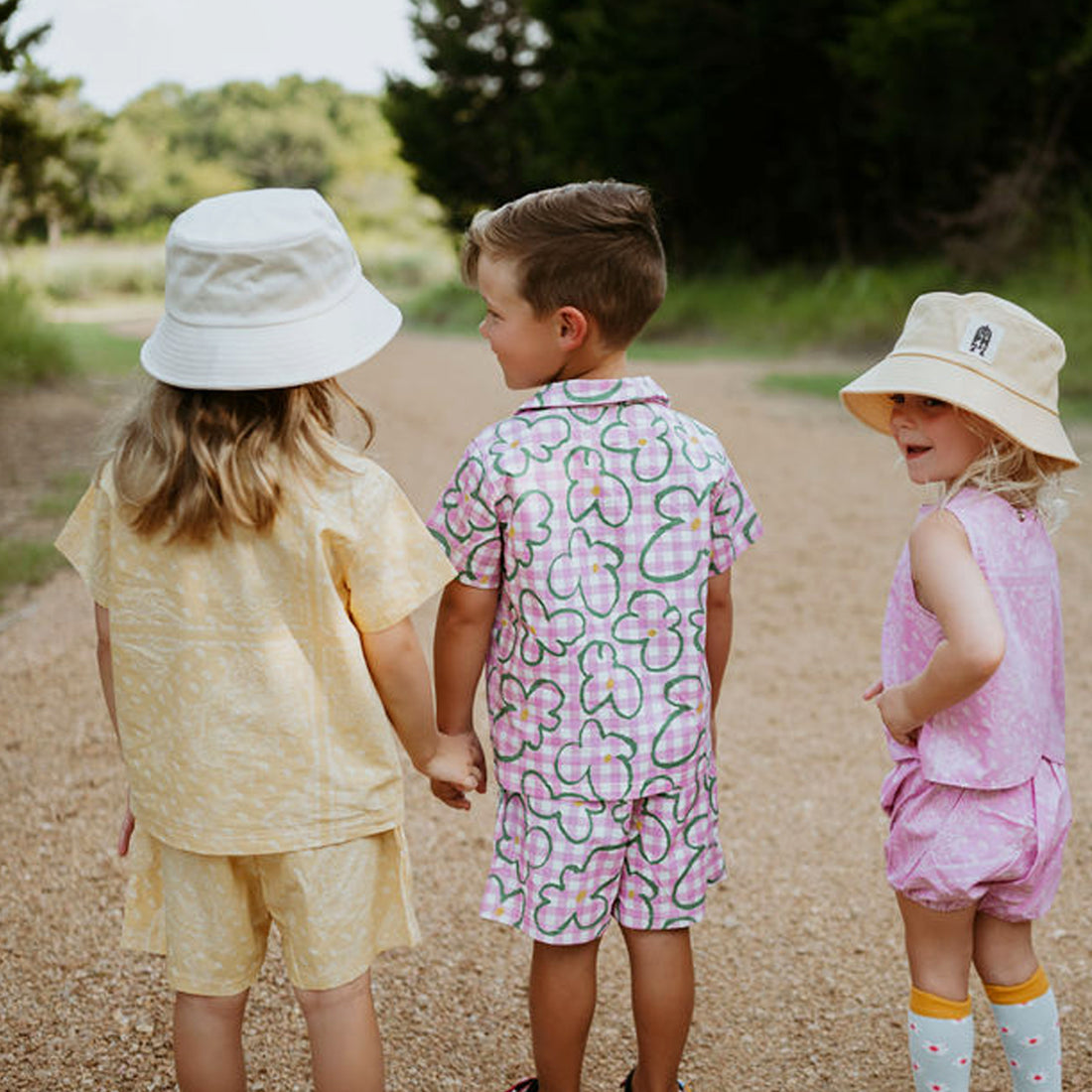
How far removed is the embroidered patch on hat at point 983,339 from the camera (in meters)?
1.84

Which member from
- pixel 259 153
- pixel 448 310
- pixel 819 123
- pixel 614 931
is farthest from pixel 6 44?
pixel 259 153

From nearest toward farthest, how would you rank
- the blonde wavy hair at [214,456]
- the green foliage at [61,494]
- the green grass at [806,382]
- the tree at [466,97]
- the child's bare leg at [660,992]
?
the blonde wavy hair at [214,456] < the child's bare leg at [660,992] < the green foliage at [61,494] < the green grass at [806,382] < the tree at [466,97]

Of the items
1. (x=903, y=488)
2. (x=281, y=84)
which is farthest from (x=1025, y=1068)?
(x=281, y=84)

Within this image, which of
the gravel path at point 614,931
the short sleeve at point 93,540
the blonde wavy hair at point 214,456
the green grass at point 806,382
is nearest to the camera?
the blonde wavy hair at point 214,456

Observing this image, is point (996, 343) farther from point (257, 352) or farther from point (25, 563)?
point (25, 563)

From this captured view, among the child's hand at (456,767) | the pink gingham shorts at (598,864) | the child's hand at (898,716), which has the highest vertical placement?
the child's hand at (898,716)

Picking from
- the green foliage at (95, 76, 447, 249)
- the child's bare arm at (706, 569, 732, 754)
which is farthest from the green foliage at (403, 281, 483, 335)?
the green foliage at (95, 76, 447, 249)

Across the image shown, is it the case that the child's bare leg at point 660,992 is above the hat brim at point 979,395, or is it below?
below

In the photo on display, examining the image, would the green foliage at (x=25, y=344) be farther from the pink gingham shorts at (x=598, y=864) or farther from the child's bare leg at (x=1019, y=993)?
the child's bare leg at (x=1019, y=993)

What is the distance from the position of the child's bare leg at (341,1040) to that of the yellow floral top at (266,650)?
0.23m

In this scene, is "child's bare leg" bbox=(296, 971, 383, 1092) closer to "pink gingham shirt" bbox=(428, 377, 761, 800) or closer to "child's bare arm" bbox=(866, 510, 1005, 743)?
"pink gingham shirt" bbox=(428, 377, 761, 800)

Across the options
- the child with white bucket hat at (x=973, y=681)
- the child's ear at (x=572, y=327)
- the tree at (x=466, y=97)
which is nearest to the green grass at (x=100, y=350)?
the child's ear at (x=572, y=327)

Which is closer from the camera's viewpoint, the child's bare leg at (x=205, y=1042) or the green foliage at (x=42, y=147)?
the child's bare leg at (x=205, y=1042)

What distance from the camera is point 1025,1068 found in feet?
6.48
